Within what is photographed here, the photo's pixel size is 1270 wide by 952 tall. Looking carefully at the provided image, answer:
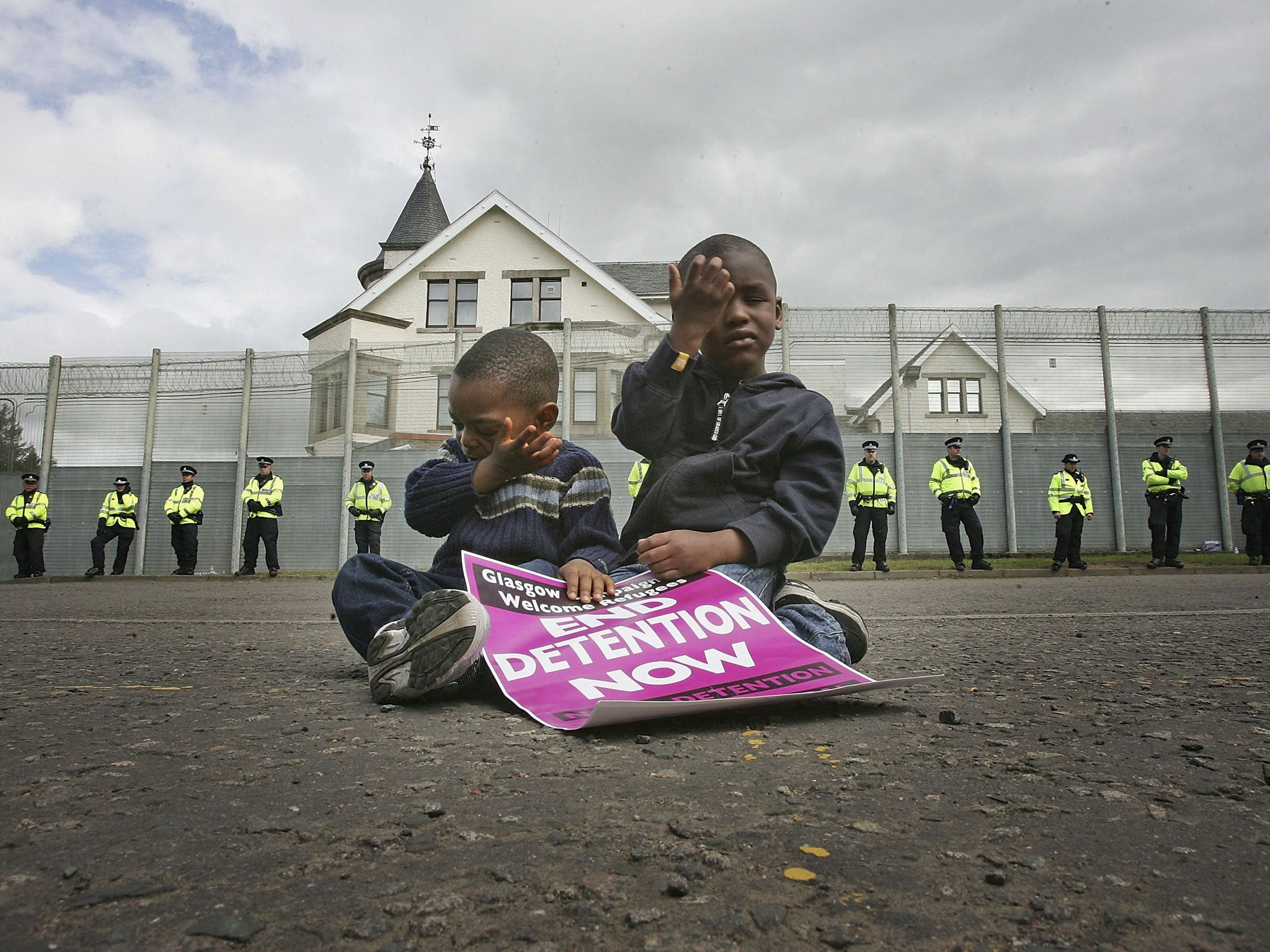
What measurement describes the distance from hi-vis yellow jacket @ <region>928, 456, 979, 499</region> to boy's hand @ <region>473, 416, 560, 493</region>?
9186 millimetres

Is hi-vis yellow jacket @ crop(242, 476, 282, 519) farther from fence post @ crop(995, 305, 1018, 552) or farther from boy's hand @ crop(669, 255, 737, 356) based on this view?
boy's hand @ crop(669, 255, 737, 356)

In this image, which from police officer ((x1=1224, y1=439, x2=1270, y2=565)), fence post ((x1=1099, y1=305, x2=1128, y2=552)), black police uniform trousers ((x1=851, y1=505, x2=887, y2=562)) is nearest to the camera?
black police uniform trousers ((x1=851, y1=505, x2=887, y2=562))

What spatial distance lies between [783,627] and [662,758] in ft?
2.03

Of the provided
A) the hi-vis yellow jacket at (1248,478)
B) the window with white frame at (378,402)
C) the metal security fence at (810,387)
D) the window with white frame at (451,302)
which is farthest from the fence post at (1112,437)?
the window with white frame at (451,302)

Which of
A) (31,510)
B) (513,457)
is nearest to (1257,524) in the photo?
(513,457)

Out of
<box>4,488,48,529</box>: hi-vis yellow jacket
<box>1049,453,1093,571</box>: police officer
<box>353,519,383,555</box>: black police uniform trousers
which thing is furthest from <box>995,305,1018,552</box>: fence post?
<box>4,488,48,529</box>: hi-vis yellow jacket

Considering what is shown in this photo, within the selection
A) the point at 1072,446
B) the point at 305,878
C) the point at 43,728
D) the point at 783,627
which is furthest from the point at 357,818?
the point at 1072,446

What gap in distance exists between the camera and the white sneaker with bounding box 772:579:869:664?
2111 mm

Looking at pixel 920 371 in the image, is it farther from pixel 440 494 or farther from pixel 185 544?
pixel 440 494

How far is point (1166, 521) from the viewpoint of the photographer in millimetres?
10695

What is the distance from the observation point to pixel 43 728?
5.30 ft

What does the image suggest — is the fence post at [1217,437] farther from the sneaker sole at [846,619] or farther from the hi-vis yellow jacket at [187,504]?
the hi-vis yellow jacket at [187,504]

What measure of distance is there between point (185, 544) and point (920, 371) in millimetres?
10638

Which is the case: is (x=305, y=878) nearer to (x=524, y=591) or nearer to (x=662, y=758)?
(x=662, y=758)
